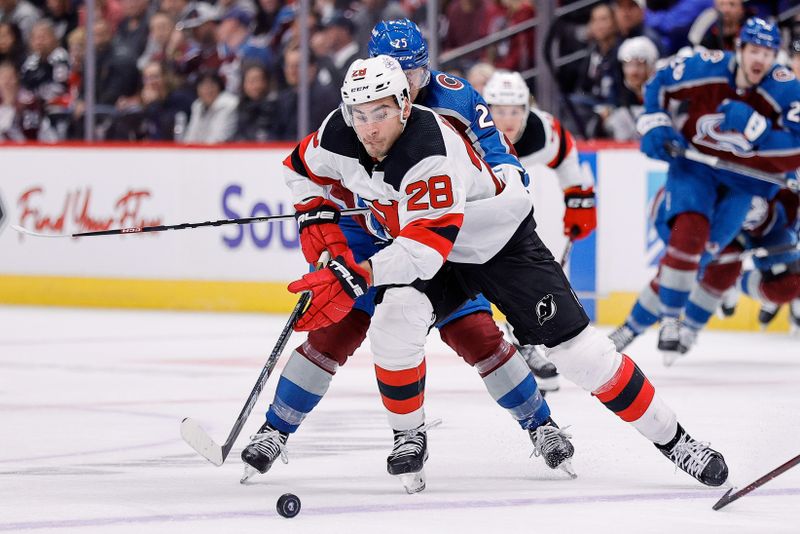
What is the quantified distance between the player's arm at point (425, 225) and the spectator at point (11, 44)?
7.23 meters

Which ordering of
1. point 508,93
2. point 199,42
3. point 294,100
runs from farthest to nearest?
point 199,42 < point 294,100 < point 508,93

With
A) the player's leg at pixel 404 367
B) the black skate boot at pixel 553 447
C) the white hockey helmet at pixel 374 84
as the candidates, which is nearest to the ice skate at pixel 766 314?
the black skate boot at pixel 553 447

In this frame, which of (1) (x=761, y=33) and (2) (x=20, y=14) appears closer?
(1) (x=761, y=33)

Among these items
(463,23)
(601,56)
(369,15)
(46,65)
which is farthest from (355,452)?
(46,65)

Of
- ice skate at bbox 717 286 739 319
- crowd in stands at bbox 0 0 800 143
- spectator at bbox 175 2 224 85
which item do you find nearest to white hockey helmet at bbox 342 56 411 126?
crowd in stands at bbox 0 0 800 143

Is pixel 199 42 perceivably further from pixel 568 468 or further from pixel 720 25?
pixel 568 468

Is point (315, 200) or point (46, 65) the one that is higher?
point (315, 200)

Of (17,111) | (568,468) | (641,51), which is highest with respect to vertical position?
(568,468)

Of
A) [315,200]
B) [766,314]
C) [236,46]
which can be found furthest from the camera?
[236,46]

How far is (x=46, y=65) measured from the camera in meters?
9.83

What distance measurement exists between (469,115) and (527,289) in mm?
606

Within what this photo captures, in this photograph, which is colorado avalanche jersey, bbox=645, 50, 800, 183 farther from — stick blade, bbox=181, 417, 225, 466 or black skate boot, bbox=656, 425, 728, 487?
stick blade, bbox=181, 417, 225, 466

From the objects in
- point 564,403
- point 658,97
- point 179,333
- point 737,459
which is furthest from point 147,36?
point 737,459

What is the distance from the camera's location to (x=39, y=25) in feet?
32.4
